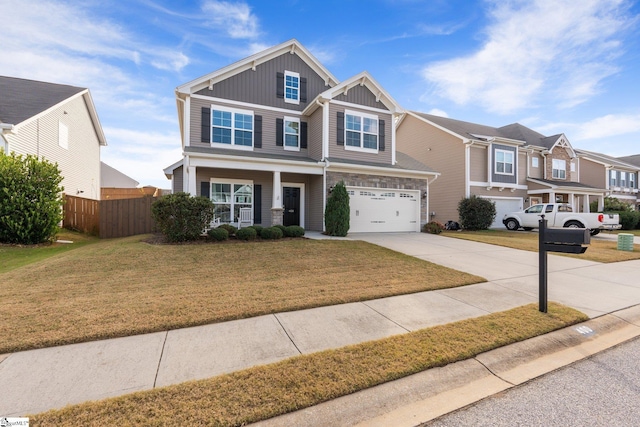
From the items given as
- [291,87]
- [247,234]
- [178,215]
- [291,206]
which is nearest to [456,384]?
[247,234]

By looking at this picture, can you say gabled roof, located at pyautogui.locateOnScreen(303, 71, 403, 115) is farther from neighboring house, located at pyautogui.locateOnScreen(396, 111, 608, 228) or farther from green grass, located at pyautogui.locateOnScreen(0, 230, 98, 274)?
green grass, located at pyautogui.locateOnScreen(0, 230, 98, 274)

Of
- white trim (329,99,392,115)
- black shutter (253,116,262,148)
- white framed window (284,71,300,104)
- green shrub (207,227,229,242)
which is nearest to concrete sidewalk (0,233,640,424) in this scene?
green shrub (207,227,229,242)

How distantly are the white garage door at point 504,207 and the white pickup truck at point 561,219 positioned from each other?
608 millimetres

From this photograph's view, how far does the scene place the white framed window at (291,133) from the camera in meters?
13.8

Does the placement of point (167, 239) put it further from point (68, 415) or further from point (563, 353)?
point (563, 353)

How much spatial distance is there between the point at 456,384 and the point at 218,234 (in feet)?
28.0

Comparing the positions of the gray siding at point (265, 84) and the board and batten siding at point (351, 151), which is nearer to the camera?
the gray siding at point (265, 84)

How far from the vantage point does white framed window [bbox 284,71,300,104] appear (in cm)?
1386

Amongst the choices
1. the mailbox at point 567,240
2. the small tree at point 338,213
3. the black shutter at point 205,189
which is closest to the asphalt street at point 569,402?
the mailbox at point 567,240

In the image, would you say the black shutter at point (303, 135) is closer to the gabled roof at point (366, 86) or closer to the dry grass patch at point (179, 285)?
the gabled roof at point (366, 86)

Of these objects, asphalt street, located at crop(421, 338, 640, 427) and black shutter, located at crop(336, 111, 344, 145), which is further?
black shutter, located at crop(336, 111, 344, 145)

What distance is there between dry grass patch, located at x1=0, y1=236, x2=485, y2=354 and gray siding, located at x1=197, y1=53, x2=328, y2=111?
764cm

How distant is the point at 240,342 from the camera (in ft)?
10.5

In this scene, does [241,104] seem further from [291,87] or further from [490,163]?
[490,163]
